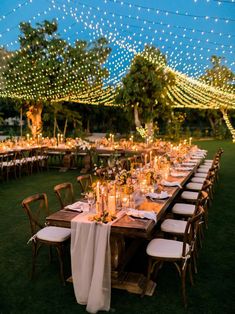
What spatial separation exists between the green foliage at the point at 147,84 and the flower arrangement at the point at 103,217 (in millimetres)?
11785

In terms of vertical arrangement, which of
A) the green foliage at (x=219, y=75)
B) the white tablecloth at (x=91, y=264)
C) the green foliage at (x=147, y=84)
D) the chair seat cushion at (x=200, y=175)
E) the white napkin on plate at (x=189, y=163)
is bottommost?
the white tablecloth at (x=91, y=264)

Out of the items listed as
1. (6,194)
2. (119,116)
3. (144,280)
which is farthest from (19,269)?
(119,116)

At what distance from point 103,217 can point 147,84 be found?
40.3ft

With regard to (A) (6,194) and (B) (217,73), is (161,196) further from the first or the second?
(B) (217,73)

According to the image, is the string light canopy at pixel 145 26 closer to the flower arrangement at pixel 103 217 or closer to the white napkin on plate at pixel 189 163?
the white napkin on plate at pixel 189 163

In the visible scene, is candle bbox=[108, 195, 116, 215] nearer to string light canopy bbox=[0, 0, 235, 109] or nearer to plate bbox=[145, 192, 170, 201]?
plate bbox=[145, 192, 170, 201]

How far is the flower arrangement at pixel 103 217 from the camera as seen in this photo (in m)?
3.70

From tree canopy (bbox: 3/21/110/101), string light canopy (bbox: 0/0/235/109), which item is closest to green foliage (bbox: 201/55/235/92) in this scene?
tree canopy (bbox: 3/21/110/101)

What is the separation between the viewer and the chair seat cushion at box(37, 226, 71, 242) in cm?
410

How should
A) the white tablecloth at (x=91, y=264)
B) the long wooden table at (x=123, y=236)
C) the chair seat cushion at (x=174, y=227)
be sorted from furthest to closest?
the chair seat cushion at (x=174, y=227) < the long wooden table at (x=123, y=236) < the white tablecloth at (x=91, y=264)

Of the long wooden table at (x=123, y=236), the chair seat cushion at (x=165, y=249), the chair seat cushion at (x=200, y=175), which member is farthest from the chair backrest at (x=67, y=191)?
the chair seat cushion at (x=200, y=175)

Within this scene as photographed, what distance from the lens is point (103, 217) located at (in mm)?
3727

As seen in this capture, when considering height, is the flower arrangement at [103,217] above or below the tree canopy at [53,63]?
below

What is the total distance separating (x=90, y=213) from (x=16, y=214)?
3186mm
